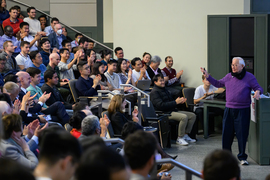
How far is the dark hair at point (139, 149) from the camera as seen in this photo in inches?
65.6

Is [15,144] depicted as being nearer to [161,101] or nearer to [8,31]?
Result: [161,101]

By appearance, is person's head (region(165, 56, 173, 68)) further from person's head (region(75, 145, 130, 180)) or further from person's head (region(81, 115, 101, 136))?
person's head (region(75, 145, 130, 180))

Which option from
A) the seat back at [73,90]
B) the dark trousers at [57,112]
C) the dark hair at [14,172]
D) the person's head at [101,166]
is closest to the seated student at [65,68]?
the seat back at [73,90]

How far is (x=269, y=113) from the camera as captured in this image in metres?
4.72

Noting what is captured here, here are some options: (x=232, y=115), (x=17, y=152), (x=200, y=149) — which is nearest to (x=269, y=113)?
(x=232, y=115)

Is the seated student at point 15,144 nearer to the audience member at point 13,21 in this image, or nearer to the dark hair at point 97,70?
the dark hair at point 97,70

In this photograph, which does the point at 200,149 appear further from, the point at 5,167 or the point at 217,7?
the point at 5,167

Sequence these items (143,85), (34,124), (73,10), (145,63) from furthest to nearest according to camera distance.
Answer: (73,10) < (145,63) < (143,85) < (34,124)

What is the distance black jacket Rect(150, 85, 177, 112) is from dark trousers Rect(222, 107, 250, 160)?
1202 millimetres

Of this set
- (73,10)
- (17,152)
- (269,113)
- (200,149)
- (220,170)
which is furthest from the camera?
(73,10)

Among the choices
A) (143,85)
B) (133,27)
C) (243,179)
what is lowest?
(243,179)

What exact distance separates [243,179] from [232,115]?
930 mm

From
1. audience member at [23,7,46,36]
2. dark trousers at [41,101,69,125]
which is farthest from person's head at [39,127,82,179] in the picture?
audience member at [23,7,46,36]

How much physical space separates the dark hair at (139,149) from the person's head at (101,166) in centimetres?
52
